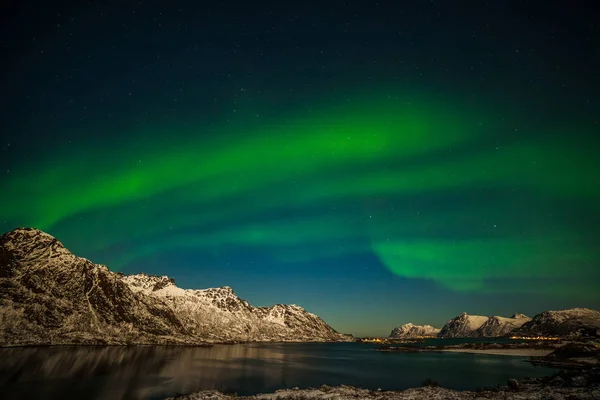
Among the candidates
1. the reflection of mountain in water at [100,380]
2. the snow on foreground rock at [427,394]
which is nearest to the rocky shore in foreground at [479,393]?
the snow on foreground rock at [427,394]


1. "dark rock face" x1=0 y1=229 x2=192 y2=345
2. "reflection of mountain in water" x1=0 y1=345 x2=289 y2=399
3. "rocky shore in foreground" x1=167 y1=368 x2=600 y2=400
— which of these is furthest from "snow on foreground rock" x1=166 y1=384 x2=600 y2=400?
"dark rock face" x1=0 y1=229 x2=192 y2=345

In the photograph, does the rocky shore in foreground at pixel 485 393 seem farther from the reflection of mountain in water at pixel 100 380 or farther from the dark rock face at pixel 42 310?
the dark rock face at pixel 42 310

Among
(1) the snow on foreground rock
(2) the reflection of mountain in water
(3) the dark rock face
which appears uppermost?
(3) the dark rock face

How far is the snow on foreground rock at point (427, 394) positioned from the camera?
137ft

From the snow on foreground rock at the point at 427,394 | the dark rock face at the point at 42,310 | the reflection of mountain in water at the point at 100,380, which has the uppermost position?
the dark rock face at the point at 42,310

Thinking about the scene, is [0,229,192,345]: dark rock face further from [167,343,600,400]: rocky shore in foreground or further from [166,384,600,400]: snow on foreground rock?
[167,343,600,400]: rocky shore in foreground

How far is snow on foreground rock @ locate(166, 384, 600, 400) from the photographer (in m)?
41.8

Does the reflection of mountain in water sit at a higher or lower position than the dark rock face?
lower

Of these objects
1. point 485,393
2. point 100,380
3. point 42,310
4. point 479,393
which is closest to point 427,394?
point 479,393

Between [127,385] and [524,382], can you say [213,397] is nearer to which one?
[127,385]

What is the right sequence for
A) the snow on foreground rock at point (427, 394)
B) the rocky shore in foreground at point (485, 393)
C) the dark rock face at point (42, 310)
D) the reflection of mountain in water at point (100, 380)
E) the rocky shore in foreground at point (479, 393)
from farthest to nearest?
1. the dark rock face at point (42, 310)
2. the reflection of mountain in water at point (100, 380)
3. the rocky shore in foreground at point (479, 393)
4. the rocky shore in foreground at point (485, 393)
5. the snow on foreground rock at point (427, 394)

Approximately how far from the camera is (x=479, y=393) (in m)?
48.7

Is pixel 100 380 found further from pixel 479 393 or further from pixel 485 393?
pixel 485 393

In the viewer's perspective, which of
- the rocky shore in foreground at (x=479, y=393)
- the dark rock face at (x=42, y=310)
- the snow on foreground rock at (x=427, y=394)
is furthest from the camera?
the dark rock face at (x=42, y=310)
